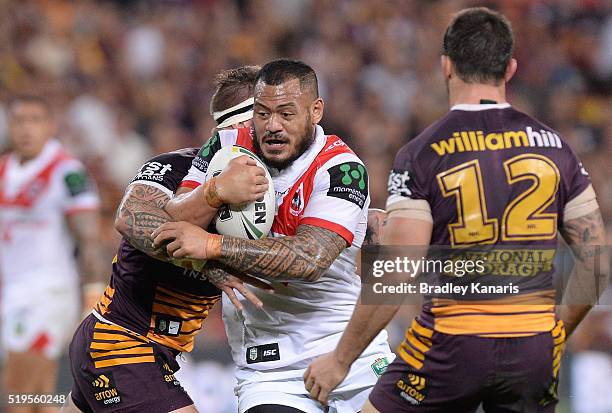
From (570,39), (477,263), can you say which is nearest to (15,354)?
(477,263)

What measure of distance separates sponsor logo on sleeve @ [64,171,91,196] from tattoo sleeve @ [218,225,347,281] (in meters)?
4.17

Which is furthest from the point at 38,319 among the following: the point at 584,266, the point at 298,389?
the point at 584,266

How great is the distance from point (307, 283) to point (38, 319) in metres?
4.20

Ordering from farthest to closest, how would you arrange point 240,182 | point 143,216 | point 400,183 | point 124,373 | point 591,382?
point 591,382 < point 124,373 < point 143,216 < point 240,182 < point 400,183

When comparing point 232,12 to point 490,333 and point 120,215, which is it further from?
point 490,333

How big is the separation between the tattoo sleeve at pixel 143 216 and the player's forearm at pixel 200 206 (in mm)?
89

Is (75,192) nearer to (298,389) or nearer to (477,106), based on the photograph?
(298,389)

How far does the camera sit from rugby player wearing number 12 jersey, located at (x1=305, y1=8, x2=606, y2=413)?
4.11 m

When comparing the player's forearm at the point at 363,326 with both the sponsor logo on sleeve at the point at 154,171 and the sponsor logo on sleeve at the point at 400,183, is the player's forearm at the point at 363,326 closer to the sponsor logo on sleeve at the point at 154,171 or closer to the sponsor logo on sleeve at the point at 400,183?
the sponsor logo on sleeve at the point at 400,183

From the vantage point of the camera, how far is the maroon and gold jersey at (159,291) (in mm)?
4977

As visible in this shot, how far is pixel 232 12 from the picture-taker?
14156 millimetres

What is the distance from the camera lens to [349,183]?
4.72m

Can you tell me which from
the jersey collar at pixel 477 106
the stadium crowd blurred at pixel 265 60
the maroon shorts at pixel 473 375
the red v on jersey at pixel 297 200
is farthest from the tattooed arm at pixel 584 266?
the stadium crowd blurred at pixel 265 60

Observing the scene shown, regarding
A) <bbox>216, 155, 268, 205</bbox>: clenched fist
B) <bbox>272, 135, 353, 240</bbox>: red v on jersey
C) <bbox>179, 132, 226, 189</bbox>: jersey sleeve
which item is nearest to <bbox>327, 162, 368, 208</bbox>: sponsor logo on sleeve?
<bbox>272, 135, 353, 240</bbox>: red v on jersey
